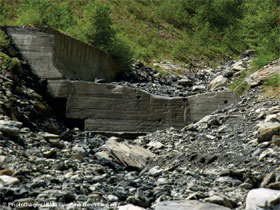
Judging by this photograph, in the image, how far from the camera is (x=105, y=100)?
350 inches

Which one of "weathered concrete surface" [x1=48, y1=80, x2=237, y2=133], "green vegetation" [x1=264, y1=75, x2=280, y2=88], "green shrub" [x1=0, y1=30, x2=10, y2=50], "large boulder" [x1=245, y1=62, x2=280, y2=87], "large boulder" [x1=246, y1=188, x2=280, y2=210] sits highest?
"green shrub" [x1=0, y1=30, x2=10, y2=50]

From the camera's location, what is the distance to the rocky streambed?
384 centimetres

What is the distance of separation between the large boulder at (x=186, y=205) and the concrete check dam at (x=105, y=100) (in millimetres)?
4967

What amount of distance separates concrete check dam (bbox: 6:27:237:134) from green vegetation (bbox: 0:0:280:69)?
1.71 metres

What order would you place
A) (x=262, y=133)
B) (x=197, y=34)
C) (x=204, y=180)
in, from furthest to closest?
(x=197, y=34) < (x=262, y=133) < (x=204, y=180)

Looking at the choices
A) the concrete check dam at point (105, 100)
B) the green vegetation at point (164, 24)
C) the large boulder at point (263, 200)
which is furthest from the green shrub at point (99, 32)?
the large boulder at point (263, 200)

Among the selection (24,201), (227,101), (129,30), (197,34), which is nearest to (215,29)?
(197,34)

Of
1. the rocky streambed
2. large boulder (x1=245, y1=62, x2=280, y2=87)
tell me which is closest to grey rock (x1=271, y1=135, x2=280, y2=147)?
the rocky streambed

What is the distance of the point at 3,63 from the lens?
8.23m

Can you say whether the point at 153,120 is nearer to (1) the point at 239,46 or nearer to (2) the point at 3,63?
(2) the point at 3,63

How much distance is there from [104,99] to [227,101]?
9.83ft

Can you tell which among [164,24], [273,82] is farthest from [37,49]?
[164,24]

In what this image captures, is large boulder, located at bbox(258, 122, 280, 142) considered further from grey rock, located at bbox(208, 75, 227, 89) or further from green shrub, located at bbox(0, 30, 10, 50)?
green shrub, located at bbox(0, 30, 10, 50)

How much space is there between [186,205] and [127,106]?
17.4ft
